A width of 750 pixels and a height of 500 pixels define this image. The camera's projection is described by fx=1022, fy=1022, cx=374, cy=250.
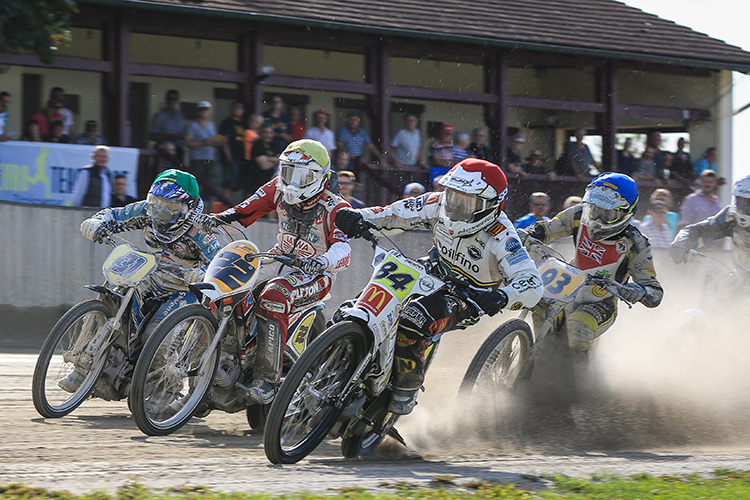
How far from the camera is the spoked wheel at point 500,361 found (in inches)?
290

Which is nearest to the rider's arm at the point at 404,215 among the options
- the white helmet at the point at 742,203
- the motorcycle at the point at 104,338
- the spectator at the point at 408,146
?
the motorcycle at the point at 104,338

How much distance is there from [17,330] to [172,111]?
155 inches

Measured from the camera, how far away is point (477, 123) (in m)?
20.9

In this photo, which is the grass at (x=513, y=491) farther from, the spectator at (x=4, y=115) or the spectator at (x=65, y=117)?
the spectator at (x=65, y=117)

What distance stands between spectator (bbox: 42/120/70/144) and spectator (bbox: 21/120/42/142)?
0.29 feet

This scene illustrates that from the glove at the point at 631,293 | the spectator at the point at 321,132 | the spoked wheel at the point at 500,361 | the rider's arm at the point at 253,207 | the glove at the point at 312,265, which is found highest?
the spectator at the point at 321,132

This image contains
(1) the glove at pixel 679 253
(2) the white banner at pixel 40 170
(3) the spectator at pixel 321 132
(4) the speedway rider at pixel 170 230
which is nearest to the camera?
(4) the speedway rider at pixel 170 230

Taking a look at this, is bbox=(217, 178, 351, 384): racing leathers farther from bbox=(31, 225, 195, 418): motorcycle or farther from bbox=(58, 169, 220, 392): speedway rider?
bbox=(31, 225, 195, 418): motorcycle

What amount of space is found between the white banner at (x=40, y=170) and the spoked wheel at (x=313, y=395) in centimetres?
758

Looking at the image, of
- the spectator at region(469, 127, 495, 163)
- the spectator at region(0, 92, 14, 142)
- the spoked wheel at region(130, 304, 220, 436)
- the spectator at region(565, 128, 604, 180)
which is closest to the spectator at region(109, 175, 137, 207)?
the spectator at region(0, 92, 14, 142)

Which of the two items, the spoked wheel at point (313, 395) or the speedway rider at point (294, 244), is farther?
the speedway rider at point (294, 244)

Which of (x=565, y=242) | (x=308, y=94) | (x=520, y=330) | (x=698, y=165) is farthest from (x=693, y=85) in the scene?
(x=520, y=330)

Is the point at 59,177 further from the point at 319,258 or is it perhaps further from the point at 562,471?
the point at 562,471

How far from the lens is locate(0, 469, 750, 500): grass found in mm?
4539
